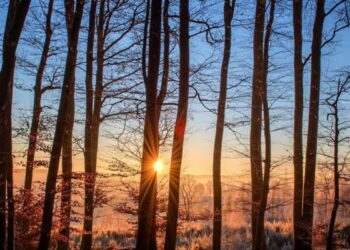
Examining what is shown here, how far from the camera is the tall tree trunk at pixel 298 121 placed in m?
10.0

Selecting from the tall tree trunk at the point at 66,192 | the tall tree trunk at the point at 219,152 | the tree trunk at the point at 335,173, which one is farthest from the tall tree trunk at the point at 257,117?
the tall tree trunk at the point at 66,192

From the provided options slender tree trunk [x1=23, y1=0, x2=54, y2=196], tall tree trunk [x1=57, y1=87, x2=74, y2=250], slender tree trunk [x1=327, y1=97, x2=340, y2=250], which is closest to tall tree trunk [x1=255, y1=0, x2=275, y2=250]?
slender tree trunk [x1=327, y1=97, x2=340, y2=250]

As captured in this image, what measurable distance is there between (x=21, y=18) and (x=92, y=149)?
5.07m

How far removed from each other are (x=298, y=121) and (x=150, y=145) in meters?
4.56

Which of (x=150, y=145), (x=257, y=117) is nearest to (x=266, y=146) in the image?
(x=257, y=117)

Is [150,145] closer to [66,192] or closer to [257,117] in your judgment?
[66,192]

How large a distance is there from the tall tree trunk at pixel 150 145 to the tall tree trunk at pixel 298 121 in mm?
4032

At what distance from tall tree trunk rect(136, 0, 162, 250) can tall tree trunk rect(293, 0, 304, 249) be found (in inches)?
159

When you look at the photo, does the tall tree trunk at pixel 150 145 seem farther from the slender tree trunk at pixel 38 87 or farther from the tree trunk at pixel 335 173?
the slender tree trunk at pixel 38 87

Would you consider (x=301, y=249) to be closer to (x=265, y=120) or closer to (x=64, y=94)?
(x=265, y=120)

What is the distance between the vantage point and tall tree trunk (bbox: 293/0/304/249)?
10023 mm

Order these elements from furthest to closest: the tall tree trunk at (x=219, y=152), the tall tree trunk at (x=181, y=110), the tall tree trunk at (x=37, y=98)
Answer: the tall tree trunk at (x=219, y=152) < the tall tree trunk at (x=37, y=98) < the tall tree trunk at (x=181, y=110)

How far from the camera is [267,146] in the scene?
11.0 metres

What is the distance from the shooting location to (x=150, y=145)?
7500 mm
